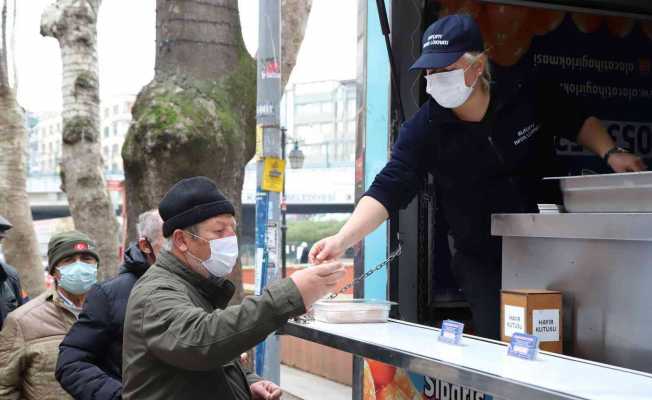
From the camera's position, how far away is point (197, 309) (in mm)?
2354

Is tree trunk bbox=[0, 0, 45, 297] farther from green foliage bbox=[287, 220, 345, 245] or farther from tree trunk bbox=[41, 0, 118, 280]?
green foliage bbox=[287, 220, 345, 245]

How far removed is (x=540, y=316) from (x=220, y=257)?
101 centimetres

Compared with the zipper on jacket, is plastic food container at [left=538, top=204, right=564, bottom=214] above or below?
below

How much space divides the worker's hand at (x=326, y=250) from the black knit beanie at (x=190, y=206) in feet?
1.36

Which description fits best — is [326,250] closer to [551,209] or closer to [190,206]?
[190,206]

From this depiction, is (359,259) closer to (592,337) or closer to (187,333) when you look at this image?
(592,337)

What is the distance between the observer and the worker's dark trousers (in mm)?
3352

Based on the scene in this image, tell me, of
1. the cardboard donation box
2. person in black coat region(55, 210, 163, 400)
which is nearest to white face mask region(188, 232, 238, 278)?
the cardboard donation box

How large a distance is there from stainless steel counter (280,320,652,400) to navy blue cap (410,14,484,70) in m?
0.98

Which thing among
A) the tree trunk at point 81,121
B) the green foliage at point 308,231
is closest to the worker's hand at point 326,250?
the tree trunk at point 81,121

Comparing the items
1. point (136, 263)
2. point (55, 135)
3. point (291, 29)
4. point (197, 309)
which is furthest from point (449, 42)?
point (55, 135)

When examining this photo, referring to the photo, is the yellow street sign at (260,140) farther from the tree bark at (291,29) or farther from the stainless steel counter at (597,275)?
the tree bark at (291,29)

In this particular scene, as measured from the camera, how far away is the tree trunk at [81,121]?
10484 mm

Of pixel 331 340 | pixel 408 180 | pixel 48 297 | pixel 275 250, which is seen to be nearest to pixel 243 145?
pixel 275 250
